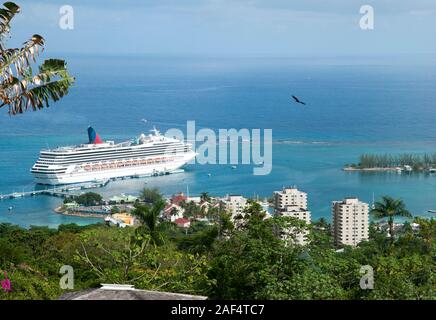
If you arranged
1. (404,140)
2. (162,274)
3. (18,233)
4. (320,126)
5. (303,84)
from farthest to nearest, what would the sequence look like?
1. (303,84)
2. (320,126)
3. (404,140)
4. (18,233)
5. (162,274)

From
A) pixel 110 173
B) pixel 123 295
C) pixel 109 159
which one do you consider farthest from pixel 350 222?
pixel 110 173

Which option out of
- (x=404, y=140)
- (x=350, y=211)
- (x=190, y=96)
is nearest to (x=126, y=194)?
Answer: (x=350, y=211)

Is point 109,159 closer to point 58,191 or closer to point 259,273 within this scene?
point 58,191

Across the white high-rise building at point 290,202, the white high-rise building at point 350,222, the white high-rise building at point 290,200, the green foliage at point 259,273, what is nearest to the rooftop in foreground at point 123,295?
the green foliage at point 259,273

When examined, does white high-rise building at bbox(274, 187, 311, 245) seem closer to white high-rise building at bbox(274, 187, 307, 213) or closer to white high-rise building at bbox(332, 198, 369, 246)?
white high-rise building at bbox(274, 187, 307, 213)

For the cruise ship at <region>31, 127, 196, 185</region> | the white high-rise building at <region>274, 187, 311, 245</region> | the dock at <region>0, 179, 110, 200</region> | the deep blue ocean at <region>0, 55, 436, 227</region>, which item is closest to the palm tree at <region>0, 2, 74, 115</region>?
the white high-rise building at <region>274, 187, 311, 245</region>

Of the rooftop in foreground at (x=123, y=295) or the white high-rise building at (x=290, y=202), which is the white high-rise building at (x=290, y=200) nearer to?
the white high-rise building at (x=290, y=202)

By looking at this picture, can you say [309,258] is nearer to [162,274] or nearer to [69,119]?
[162,274]
